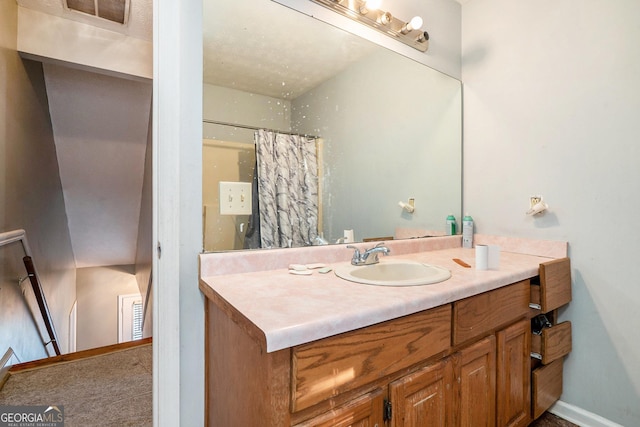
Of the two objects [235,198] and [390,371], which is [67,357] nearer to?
[235,198]

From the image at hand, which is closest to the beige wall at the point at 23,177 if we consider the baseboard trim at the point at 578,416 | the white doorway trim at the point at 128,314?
the white doorway trim at the point at 128,314

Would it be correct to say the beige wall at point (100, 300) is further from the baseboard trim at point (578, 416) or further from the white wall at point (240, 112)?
the baseboard trim at point (578, 416)

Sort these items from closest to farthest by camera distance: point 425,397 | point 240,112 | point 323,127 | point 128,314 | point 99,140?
point 425,397 < point 240,112 < point 323,127 < point 99,140 < point 128,314

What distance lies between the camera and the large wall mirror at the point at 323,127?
1.10 metres

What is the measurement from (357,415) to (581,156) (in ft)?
5.08

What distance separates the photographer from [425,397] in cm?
87

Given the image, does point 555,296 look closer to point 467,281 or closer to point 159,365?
point 467,281

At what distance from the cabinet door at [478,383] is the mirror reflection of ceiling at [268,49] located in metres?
1.24

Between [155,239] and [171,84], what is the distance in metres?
0.53

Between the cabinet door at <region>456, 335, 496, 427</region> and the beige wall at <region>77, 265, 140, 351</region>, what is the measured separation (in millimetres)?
5659

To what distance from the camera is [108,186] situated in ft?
11.3

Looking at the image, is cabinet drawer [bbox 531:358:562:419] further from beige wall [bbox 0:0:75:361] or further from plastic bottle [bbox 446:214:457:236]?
beige wall [bbox 0:0:75:361]

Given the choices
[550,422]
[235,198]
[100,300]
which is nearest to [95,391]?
[235,198]

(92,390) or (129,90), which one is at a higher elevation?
(129,90)
